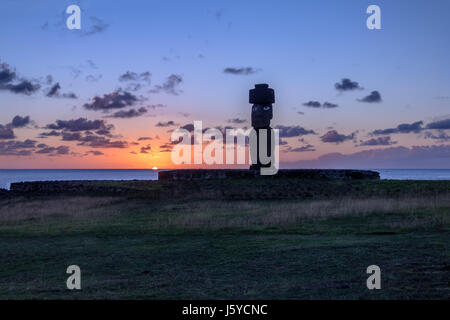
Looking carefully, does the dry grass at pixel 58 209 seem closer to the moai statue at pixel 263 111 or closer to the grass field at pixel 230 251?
the grass field at pixel 230 251

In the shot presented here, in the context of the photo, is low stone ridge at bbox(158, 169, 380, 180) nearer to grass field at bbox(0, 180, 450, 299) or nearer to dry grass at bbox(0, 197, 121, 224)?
dry grass at bbox(0, 197, 121, 224)

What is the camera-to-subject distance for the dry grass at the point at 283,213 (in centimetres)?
1816

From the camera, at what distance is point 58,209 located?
87.3ft

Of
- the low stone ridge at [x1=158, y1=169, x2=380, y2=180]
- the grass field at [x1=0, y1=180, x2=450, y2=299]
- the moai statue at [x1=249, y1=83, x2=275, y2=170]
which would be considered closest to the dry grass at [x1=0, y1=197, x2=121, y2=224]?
the grass field at [x1=0, y1=180, x2=450, y2=299]

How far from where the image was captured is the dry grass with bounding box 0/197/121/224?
2348 centimetres

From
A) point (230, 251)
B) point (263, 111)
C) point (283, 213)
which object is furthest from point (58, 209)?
point (263, 111)

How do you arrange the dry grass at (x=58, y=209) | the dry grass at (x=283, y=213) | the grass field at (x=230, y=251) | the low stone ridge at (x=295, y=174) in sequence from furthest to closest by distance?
the low stone ridge at (x=295, y=174) → the dry grass at (x=58, y=209) → the dry grass at (x=283, y=213) → the grass field at (x=230, y=251)

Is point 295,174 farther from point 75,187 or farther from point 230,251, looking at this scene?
point 230,251

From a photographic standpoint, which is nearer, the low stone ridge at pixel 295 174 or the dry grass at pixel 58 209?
the dry grass at pixel 58 209

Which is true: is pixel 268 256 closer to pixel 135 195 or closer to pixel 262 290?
pixel 262 290

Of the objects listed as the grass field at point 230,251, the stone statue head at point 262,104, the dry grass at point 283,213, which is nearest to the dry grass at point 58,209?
the grass field at point 230,251

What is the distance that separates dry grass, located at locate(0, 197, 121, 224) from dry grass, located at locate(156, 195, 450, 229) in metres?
3.80

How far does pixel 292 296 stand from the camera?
827cm

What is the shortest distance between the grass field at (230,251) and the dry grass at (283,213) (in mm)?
44
